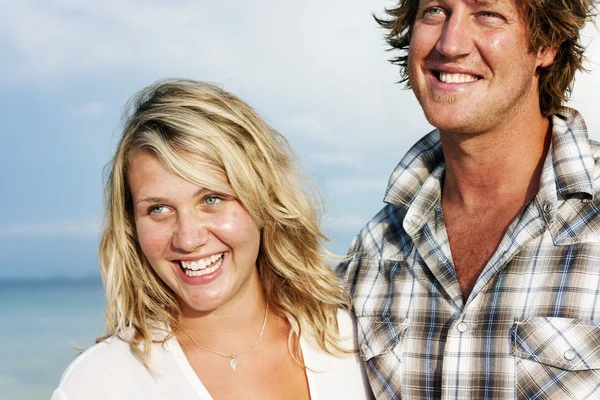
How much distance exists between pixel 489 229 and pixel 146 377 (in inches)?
54.2

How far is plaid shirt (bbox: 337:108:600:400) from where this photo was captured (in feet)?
8.54

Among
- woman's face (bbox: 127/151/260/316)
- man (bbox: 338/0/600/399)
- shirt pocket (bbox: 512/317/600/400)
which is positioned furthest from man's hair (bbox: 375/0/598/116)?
woman's face (bbox: 127/151/260/316)

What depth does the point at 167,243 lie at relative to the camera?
273cm

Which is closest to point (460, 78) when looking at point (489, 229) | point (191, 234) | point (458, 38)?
point (458, 38)

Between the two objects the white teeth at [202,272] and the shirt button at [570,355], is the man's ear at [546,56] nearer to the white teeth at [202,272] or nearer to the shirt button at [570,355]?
the shirt button at [570,355]

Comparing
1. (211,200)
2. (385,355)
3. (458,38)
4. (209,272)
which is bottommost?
(385,355)

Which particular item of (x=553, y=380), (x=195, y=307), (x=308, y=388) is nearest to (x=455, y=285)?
(x=553, y=380)

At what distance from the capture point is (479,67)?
2.96 meters

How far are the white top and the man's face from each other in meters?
1.06

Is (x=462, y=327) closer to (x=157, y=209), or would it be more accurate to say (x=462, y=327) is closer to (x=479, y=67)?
(x=479, y=67)

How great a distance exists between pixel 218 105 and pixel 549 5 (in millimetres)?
1386

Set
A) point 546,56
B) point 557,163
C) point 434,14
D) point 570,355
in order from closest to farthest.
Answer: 1. point 570,355
2. point 557,163
3. point 434,14
4. point 546,56

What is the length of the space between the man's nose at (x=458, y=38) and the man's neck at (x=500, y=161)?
1.05ft

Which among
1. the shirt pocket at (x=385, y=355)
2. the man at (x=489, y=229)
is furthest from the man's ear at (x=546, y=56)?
the shirt pocket at (x=385, y=355)
